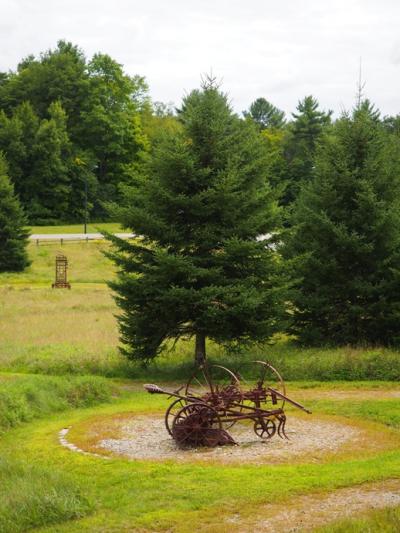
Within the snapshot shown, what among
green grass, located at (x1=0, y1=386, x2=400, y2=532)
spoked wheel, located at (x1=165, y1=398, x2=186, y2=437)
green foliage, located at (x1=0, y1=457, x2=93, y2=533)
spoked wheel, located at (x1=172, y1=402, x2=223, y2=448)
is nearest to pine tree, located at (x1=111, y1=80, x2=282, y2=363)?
spoked wheel, located at (x1=165, y1=398, x2=186, y2=437)

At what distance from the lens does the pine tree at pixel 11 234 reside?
54.7 metres

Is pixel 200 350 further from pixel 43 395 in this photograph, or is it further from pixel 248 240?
pixel 43 395

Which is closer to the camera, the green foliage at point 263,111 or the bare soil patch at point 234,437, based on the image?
the bare soil patch at point 234,437

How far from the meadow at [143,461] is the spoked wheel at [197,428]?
119 centimetres

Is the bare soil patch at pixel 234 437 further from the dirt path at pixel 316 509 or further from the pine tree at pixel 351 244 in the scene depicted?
the pine tree at pixel 351 244

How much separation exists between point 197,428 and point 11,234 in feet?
144

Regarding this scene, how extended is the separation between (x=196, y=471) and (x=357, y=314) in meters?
13.6

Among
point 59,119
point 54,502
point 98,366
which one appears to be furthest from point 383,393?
point 59,119

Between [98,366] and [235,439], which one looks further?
[98,366]

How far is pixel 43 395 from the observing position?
1736 centimetres

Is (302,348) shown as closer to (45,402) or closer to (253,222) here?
(253,222)

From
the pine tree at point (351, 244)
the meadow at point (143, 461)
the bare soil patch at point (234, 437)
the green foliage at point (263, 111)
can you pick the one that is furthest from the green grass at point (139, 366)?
the green foliage at point (263, 111)

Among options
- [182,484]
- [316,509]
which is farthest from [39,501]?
[316,509]

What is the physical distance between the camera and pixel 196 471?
1158cm
